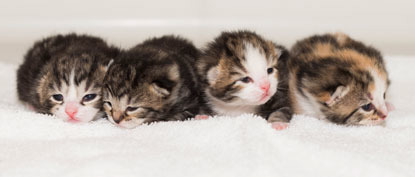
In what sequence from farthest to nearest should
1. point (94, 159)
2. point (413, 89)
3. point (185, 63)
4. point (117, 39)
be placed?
point (117, 39) < point (413, 89) < point (185, 63) < point (94, 159)

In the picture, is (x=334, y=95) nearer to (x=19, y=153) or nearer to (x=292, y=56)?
(x=292, y=56)

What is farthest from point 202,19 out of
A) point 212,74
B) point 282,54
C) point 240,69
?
point 240,69

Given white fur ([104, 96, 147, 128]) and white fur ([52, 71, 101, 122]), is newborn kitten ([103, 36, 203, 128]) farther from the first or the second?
white fur ([52, 71, 101, 122])

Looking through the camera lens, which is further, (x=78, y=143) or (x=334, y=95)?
(x=334, y=95)

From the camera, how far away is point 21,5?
4.34 meters

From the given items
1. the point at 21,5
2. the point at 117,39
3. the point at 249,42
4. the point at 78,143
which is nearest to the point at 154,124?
the point at 78,143

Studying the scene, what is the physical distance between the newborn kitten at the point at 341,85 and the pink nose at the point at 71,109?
45.6 inches

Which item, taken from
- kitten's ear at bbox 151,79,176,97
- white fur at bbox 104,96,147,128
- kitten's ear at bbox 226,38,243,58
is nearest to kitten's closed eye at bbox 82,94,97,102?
white fur at bbox 104,96,147,128

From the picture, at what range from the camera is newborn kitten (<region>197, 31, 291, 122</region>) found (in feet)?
8.77

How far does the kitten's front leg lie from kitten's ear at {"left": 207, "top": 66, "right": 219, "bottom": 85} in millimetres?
364

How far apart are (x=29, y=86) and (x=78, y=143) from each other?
0.76 metres

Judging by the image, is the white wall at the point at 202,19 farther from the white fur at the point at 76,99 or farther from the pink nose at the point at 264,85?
the pink nose at the point at 264,85

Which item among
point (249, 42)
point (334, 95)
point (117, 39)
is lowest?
point (117, 39)

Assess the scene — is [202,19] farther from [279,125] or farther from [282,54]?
[279,125]
